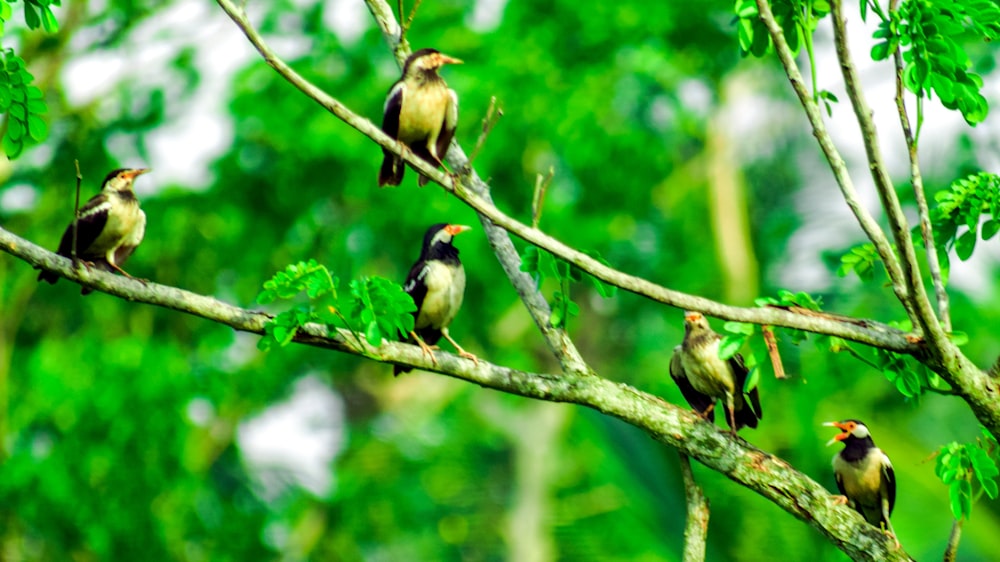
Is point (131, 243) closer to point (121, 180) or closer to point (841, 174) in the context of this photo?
point (121, 180)

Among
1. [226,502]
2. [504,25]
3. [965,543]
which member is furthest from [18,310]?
[965,543]

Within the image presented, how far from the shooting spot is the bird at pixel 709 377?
20.9ft

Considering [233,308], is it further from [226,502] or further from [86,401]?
[226,502]

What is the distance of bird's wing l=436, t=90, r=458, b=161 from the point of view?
623cm

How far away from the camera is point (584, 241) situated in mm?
15062

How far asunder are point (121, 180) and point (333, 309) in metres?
3.03

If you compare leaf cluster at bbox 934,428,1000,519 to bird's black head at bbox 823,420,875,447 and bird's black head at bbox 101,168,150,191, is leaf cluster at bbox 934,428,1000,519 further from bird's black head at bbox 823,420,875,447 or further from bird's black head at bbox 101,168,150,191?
bird's black head at bbox 101,168,150,191

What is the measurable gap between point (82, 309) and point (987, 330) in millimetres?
12088

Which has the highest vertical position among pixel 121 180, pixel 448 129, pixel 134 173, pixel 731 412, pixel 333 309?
pixel 448 129

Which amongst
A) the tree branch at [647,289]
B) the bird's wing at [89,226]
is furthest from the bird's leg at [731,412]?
the bird's wing at [89,226]

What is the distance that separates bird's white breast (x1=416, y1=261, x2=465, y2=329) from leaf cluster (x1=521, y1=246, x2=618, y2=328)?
1.55 m

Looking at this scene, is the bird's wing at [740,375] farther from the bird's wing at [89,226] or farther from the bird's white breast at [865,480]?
the bird's wing at [89,226]

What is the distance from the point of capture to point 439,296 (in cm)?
712

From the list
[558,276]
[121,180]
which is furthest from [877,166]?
[121,180]
